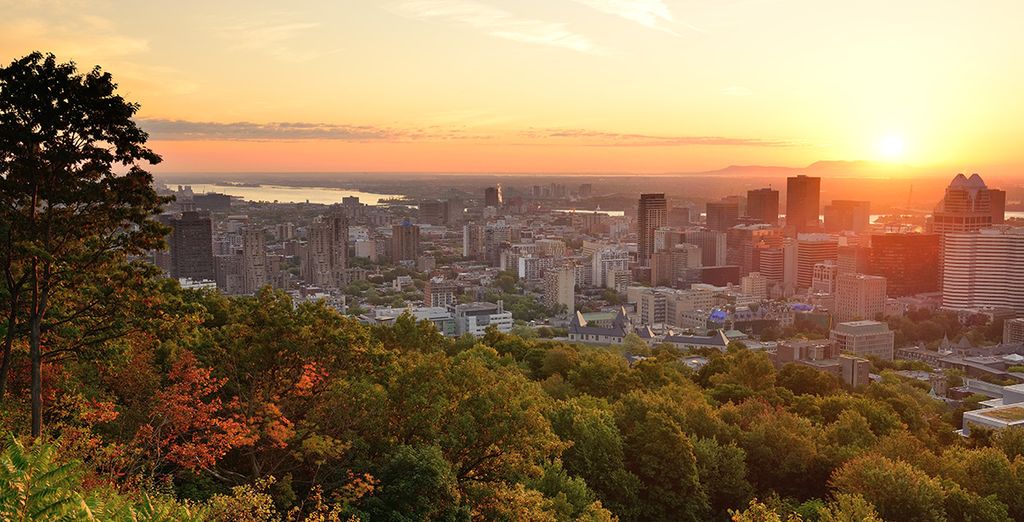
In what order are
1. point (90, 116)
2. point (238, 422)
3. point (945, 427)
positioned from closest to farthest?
point (90, 116) → point (238, 422) → point (945, 427)

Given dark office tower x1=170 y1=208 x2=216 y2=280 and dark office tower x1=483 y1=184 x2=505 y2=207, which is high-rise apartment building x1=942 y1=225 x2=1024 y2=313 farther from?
dark office tower x1=483 y1=184 x2=505 y2=207

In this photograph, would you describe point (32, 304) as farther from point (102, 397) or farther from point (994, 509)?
point (994, 509)

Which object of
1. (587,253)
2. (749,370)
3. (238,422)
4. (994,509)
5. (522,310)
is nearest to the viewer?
(238,422)

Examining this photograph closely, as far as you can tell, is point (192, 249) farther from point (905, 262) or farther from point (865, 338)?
point (905, 262)

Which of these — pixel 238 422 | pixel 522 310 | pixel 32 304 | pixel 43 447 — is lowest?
pixel 522 310

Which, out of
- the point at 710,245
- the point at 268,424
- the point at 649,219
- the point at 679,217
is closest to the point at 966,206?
the point at 710,245

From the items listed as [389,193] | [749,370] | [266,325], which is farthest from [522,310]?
[389,193]

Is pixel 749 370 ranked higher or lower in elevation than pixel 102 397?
lower
